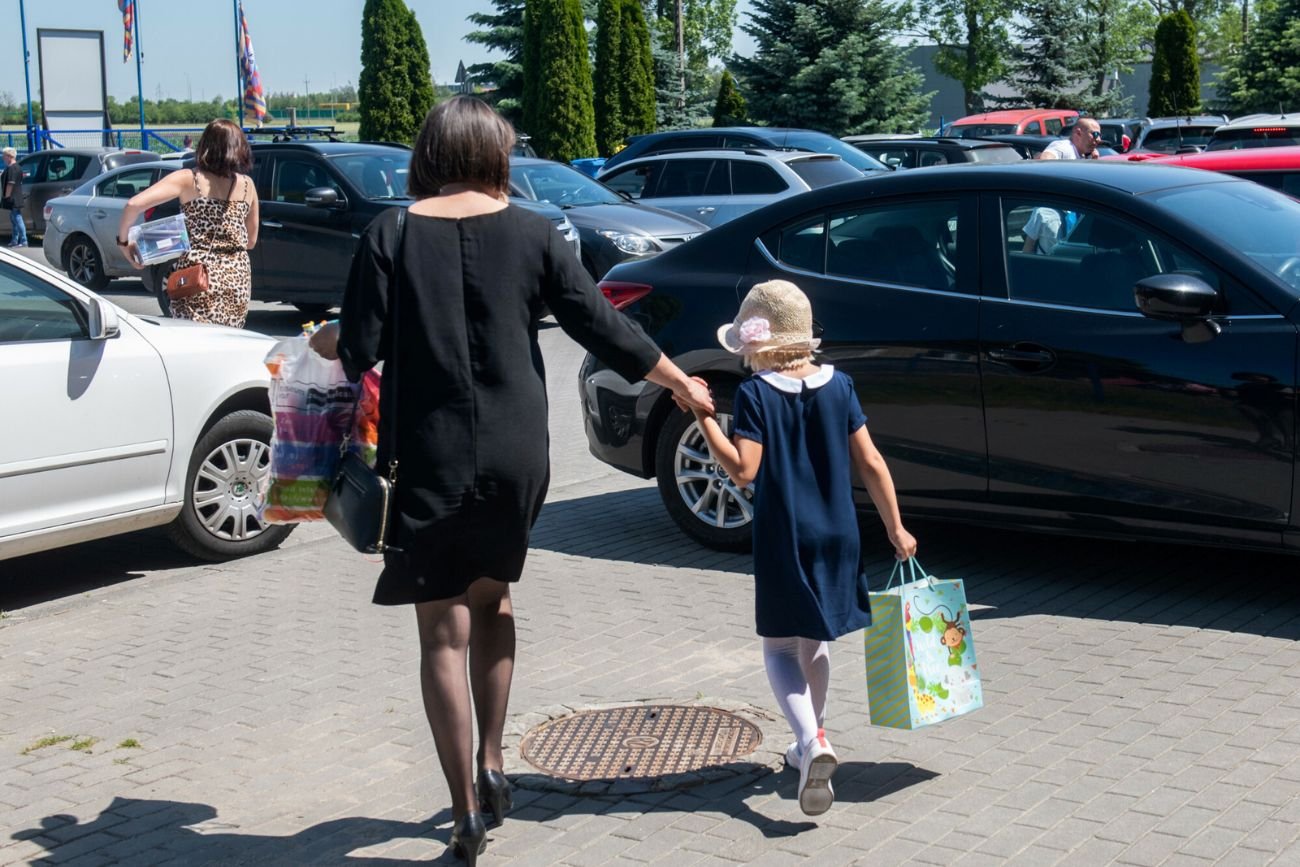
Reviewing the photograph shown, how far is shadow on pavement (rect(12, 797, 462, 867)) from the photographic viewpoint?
13.6 ft

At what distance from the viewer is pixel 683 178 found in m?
18.6

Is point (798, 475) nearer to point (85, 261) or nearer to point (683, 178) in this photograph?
point (683, 178)

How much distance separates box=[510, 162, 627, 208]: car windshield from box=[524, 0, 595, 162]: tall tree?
18438 mm

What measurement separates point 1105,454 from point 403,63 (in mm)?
31982

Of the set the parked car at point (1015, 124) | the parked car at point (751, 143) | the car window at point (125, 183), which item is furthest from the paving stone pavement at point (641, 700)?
the parked car at point (1015, 124)

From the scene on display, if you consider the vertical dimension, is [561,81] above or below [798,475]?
above

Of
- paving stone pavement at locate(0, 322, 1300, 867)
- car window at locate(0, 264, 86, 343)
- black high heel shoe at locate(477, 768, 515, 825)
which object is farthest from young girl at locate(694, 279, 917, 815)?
car window at locate(0, 264, 86, 343)

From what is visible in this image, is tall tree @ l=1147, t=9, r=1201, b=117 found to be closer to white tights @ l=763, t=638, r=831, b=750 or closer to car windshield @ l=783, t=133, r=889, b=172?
car windshield @ l=783, t=133, r=889, b=172

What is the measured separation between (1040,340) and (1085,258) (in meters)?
0.40

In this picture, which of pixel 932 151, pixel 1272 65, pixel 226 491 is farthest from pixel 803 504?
pixel 1272 65

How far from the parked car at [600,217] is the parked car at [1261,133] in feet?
18.6

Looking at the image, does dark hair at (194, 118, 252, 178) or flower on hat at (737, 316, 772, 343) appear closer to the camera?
flower on hat at (737, 316, 772, 343)

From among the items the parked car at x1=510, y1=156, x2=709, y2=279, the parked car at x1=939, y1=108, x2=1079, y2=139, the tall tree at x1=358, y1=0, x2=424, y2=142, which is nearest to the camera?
the parked car at x1=510, y1=156, x2=709, y2=279

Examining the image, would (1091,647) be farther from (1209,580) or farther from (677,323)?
(677,323)
